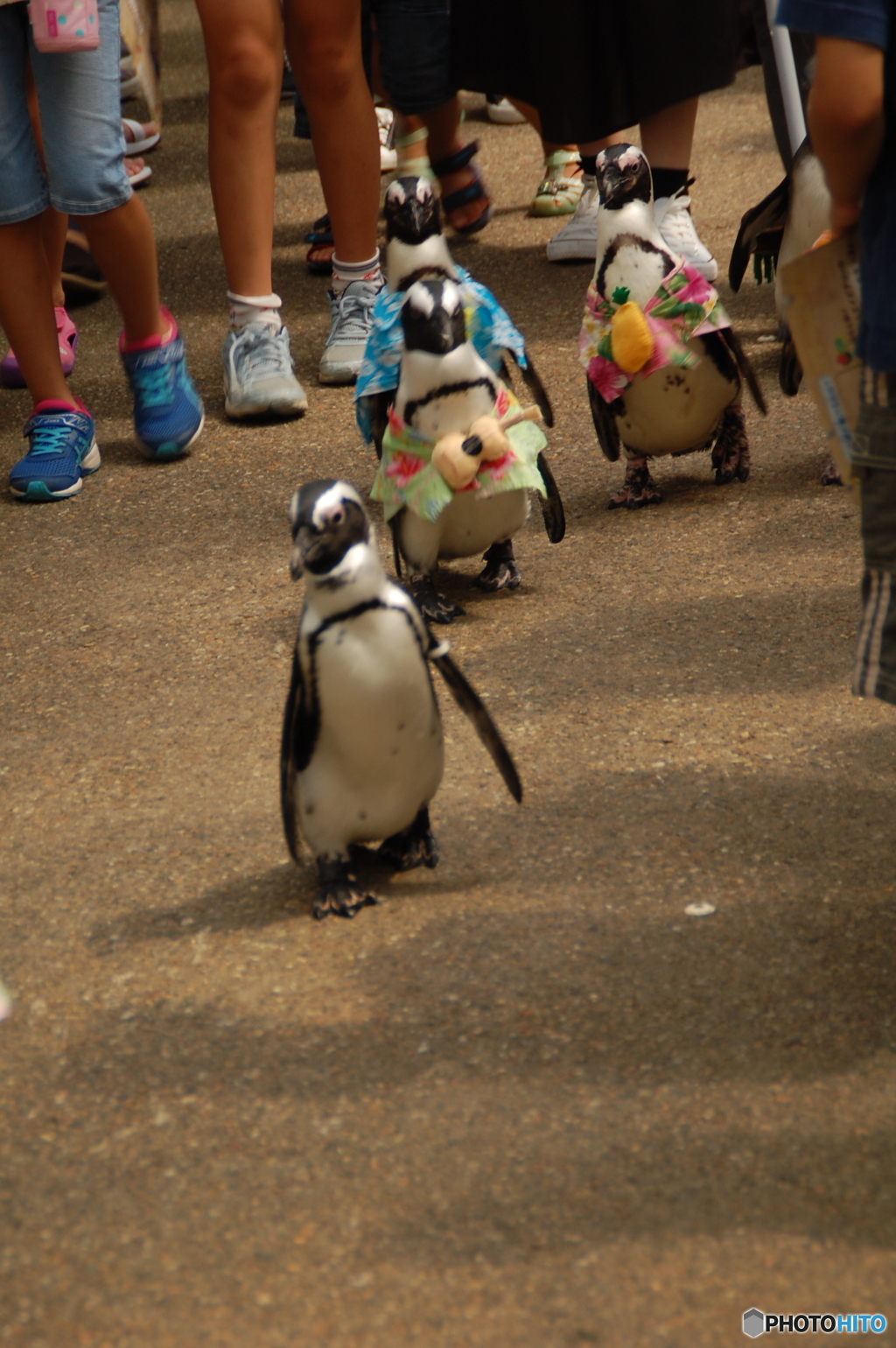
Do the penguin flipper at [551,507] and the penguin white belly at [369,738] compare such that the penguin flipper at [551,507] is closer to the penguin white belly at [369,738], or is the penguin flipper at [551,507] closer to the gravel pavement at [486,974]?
the gravel pavement at [486,974]

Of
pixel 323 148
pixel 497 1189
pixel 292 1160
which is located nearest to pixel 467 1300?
pixel 497 1189

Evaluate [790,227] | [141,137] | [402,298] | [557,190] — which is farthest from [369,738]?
[141,137]

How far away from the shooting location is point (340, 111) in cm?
369

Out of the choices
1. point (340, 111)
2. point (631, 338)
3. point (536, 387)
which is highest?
point (340, 111)

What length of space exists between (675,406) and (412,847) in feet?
4.39

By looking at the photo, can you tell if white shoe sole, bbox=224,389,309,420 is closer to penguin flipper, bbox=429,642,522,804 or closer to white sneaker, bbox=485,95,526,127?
penguin flipper, bbox=429,642,522,804

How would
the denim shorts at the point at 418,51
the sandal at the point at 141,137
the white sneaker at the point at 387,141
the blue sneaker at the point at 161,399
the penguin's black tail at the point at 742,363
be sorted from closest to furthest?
the penguin's black tail at the point at 742,363, the blue sneaker at the point at 161,399, the denim shorts at the point at 418,51, the white sneaker at the point at 387,141, the sandal at the point at 141,137

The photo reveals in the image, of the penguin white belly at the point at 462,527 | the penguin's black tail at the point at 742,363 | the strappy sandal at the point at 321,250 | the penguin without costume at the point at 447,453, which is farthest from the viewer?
the strappy sandal at the point at 321,250

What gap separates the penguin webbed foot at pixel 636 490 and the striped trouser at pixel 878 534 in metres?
1.50

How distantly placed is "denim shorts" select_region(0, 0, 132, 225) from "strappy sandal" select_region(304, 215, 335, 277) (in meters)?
1.69

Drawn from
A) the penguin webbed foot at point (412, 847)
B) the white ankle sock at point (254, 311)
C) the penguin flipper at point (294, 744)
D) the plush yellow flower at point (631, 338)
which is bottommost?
the penguin webbed foot at point (412, 847)

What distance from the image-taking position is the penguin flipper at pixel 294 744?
5.78 feet

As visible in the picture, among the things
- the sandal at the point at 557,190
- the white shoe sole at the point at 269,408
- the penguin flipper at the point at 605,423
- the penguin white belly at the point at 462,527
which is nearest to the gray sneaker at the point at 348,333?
the white shoe sole at the point at 269,408

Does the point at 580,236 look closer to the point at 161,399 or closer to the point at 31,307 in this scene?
the point at 161,399
